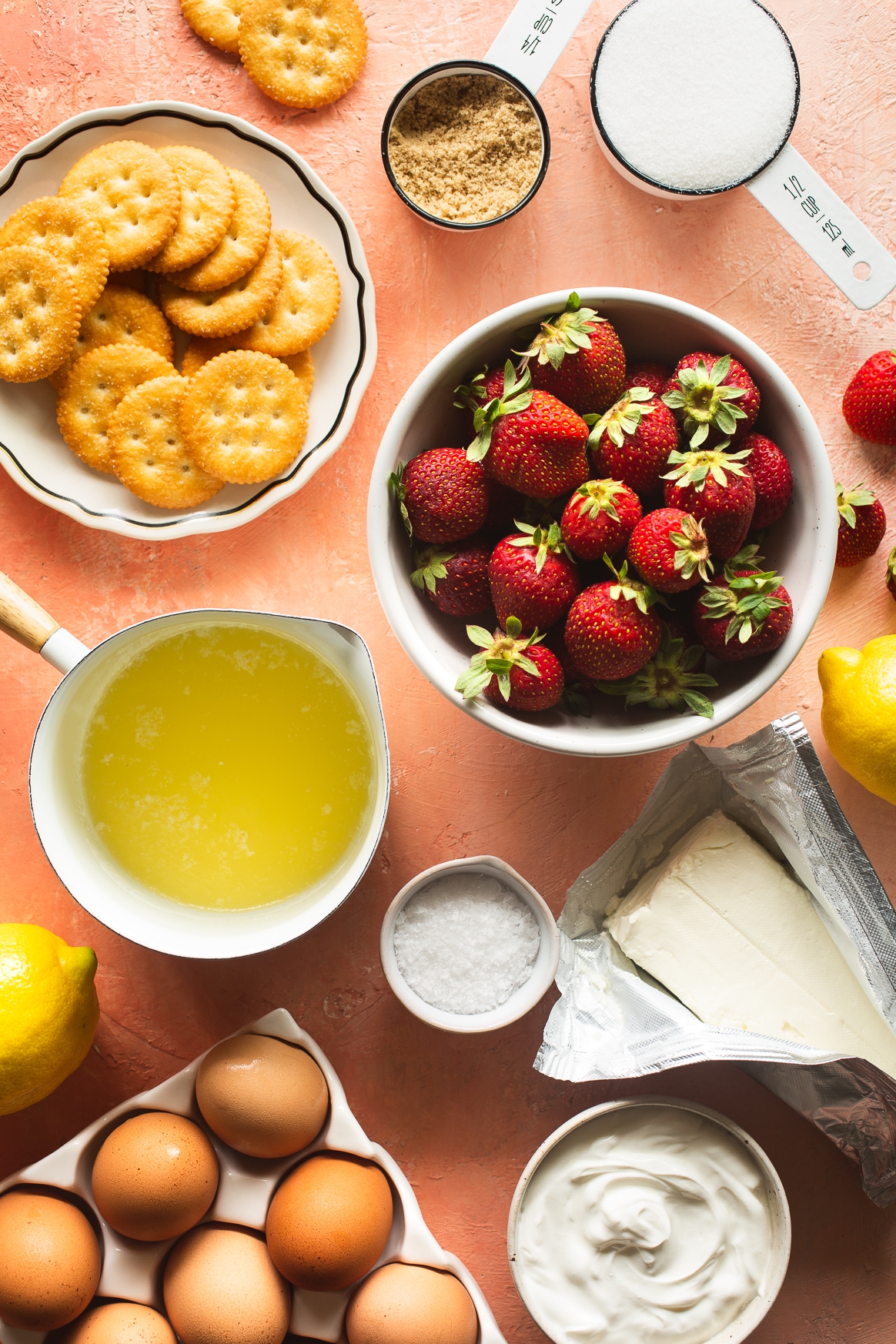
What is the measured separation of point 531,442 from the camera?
0.92 metres

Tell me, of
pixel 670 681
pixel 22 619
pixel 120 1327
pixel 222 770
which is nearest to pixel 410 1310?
pixel 120 1327

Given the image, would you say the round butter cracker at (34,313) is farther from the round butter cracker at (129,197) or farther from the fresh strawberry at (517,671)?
the fresh strawberry at (517,671)

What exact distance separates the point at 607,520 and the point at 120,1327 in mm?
1088

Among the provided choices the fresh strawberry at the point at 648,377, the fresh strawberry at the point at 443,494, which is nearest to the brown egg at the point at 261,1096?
the fresh strawberry at the point at 443,494

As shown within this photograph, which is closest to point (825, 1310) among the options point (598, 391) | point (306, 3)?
point (598, 391)

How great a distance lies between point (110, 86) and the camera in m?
1.27

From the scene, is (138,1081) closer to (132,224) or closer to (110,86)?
(132,224)

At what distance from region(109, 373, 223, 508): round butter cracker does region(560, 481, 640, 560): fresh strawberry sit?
533 mm

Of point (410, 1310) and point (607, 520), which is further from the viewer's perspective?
point (410, 1310)

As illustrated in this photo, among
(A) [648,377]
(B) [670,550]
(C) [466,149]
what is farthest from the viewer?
(C) [466,149]

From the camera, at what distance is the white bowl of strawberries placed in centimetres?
93

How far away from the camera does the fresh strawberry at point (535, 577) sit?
0.94 m

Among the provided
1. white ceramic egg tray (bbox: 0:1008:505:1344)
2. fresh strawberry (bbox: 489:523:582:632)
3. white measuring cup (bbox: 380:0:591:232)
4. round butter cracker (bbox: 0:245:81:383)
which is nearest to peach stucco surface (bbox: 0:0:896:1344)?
white measuring cup (bbox: 380:0:591:232)

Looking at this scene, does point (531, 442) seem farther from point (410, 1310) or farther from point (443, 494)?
point (410, 1310)
